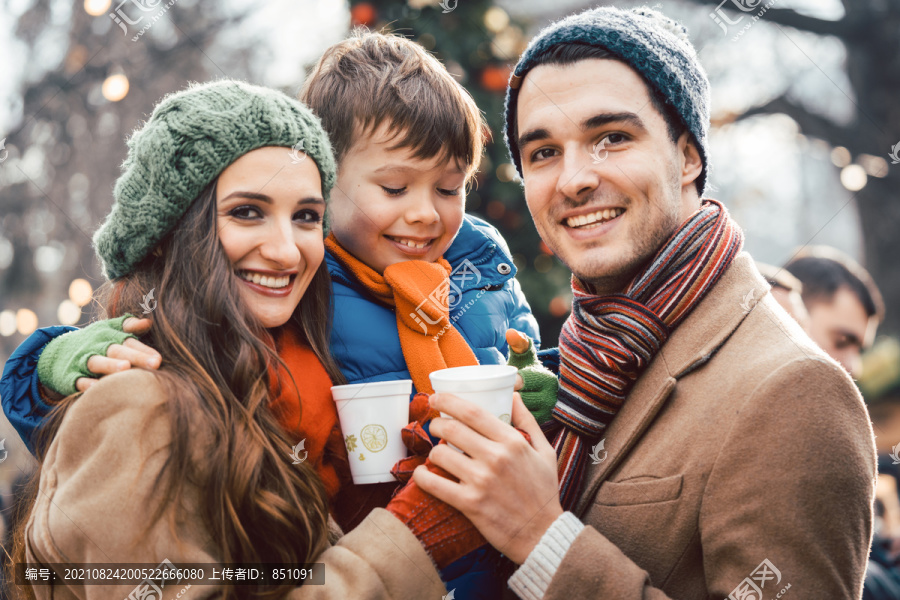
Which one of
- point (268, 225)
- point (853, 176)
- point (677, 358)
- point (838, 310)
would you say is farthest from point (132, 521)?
point (853, 176)

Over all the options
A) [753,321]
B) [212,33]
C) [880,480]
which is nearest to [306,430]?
[753,321]

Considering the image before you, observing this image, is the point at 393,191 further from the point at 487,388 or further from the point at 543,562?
the point at 543,562

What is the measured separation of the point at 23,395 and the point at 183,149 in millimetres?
903

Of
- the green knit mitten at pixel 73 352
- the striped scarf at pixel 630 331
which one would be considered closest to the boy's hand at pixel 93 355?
the green knit mitten at pixel 73 352

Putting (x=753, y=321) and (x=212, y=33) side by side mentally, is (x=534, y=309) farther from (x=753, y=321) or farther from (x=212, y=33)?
(x=212, y=33)

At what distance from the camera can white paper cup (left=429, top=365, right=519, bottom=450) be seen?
1.88 meters

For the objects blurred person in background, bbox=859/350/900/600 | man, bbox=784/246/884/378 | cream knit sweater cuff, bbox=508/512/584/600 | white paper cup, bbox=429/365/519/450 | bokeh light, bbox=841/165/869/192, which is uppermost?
white paper cup, bbox=429/365/519/450

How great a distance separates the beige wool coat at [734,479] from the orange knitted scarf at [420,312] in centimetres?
68

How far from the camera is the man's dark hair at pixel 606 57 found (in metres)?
2.27

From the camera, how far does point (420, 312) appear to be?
2.50 m

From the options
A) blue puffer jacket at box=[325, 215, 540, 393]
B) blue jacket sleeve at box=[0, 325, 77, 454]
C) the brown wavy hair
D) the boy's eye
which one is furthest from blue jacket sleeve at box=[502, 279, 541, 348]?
blue jacket sleeve at box=[0, 325, 77, 454]

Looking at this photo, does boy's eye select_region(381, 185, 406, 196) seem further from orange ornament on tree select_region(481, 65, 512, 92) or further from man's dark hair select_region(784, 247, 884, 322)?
man's dark hair select_region(784, 247, 884, 322)

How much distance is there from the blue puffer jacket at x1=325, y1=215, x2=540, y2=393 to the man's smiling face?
529 millimetres

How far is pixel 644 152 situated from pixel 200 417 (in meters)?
1.59
